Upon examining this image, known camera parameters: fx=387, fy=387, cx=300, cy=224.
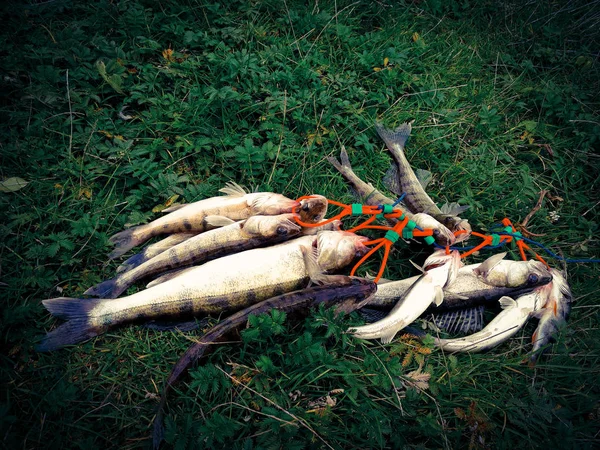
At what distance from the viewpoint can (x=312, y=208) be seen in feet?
10.8

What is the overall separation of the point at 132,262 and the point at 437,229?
265 cm

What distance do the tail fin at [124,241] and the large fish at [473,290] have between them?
83.8 inches

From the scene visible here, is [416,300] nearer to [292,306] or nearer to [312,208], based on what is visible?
[292,306]

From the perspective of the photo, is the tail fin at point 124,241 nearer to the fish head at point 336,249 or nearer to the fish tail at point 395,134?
the fish head at point 336,249

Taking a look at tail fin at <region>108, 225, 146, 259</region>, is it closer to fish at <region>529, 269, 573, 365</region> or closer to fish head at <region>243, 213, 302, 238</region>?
fish head at <region>243, 213, 302, 238</region>

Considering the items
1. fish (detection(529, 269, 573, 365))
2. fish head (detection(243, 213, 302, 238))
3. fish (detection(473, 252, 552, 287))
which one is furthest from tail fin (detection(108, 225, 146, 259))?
fish (detection(529, 269, 573, 365))

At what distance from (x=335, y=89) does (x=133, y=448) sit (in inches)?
161

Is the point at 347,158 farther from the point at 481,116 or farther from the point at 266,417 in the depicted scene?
the point at 266,417

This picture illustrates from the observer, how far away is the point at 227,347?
119 inches

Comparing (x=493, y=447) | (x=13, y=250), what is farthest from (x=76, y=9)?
(x=493, y=447)

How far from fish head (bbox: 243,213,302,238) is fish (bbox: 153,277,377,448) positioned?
0.52 meters

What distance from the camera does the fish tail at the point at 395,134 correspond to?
438cm

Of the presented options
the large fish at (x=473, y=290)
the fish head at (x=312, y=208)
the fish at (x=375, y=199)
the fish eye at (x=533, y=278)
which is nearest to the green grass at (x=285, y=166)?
→ the fish at (x=375, y=199)

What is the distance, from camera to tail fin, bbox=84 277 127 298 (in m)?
3.16
